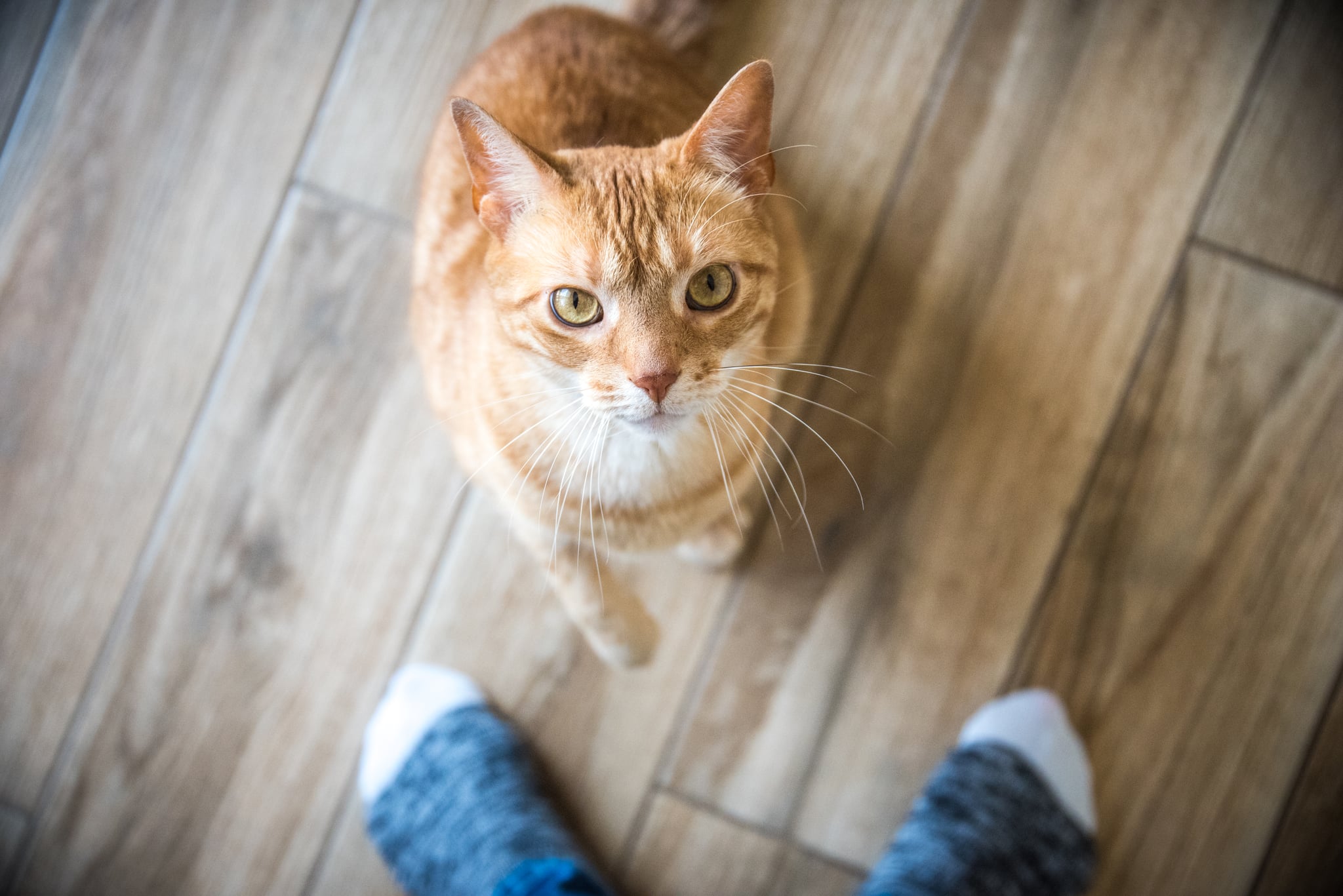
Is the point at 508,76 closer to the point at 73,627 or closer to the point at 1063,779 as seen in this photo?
the point at 73,627

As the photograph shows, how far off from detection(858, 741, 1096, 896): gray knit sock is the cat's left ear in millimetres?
1003

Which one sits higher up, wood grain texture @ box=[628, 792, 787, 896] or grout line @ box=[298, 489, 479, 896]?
grout line @ box=[298, 489, 479, 896]

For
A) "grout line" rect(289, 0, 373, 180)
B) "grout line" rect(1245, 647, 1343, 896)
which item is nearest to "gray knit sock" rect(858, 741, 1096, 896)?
"grout line" rect(1245, 647, 1343, 896)

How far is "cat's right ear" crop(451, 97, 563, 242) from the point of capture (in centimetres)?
79

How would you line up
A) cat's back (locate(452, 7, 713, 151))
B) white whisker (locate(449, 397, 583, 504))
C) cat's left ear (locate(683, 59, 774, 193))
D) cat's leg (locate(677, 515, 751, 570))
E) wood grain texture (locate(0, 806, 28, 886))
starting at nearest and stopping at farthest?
cat's left ear (locate(683, 59, 774, 193)) < white whisker (locate(449, 397, 583, 504)) < cat's back (locate(452, 7, 713, 151)) < cat's leg (locate(677, 515, 751, 570)) < wood grain texture (locate(0, 806, 28, 886))

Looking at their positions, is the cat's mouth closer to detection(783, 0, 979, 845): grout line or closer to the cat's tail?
detection(783, 0, 979, 845): grout line

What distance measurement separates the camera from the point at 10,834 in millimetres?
1398

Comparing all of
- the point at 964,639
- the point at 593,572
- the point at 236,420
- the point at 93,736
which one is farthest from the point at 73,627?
the point at 964,639

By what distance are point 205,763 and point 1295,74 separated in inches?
87.4

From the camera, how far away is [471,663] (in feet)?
4.66

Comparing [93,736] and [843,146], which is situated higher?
[843,146]

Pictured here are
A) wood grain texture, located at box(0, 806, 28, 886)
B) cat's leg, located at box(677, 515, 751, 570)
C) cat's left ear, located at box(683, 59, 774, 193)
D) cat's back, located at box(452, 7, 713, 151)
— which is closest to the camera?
cat's left ear, located at box(683, 59, 774, 193)

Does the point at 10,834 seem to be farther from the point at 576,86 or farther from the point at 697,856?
the point at 576,86

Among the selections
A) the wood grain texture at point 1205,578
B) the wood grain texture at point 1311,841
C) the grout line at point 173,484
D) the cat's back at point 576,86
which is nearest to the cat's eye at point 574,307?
the cat's back at point 576,86
